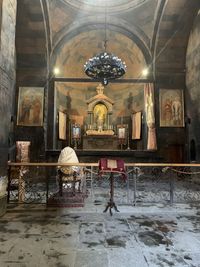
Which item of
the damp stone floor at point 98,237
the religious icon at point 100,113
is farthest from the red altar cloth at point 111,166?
the religious icon at point 100,113

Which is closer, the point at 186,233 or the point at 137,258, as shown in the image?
the point at 137,258

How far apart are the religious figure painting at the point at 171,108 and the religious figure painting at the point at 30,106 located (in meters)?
6.93

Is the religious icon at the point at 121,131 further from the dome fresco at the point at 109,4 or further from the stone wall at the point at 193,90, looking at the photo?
the dome fresco at the point at 109,4

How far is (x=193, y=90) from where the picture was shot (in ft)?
39.1

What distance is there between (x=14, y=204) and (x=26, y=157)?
6.12 metres

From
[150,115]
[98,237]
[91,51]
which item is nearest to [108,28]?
[91,51]

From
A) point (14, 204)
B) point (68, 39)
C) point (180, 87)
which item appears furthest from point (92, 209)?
point (68, 39)

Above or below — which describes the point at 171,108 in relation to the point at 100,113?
below

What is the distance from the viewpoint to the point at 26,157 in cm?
1196

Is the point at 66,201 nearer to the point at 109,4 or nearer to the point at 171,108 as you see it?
the point at 171,108

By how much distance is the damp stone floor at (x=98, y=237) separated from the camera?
3.19m

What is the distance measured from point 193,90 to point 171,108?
1711 mm

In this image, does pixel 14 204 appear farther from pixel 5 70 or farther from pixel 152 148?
pixel 152 148

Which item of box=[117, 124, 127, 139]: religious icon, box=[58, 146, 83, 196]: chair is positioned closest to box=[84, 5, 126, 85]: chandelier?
box=[58, 146, 83, 196]: chair
